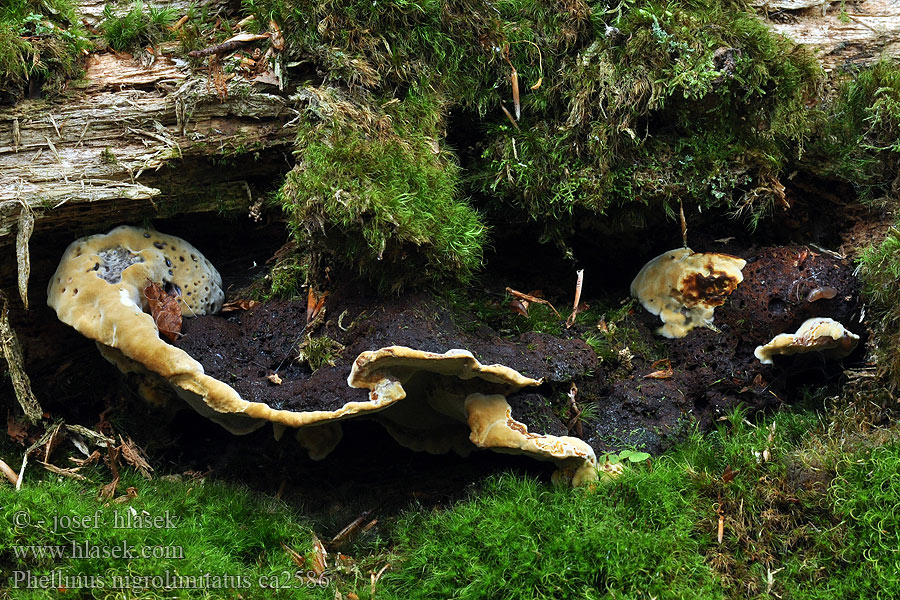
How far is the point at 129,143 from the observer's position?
402cm

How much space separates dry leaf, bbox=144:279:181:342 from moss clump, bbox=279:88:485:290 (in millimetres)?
772

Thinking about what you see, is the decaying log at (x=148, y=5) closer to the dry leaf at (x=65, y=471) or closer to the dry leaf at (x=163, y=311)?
the dry leaf at (x=163, y=311)

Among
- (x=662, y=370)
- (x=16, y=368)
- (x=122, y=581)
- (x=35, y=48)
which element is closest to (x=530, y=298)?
(x=662, y=370)

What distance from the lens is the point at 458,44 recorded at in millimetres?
4215

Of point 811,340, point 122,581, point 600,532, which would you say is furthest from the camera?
point 811,340

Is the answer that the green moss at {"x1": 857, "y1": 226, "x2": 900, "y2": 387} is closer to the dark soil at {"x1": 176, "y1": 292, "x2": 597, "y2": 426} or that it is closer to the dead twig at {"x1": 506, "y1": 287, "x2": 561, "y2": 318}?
the dark soil at {"x1": 176, "y1": 292, "x2": 597, "y2": 426}

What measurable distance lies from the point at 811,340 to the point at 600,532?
1765mm

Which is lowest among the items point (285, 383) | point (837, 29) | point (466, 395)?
point (466, 395)

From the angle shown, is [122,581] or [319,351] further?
[319,351]

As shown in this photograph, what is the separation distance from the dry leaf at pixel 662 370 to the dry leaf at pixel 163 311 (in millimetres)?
2694

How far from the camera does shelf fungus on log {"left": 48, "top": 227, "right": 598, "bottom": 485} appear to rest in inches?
134

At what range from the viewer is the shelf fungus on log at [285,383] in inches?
134

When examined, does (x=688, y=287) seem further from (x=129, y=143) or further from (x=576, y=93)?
(x=129, y=143)

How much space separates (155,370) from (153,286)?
22.6 inches
